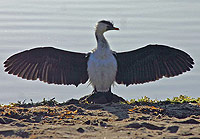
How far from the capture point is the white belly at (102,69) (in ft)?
31.0

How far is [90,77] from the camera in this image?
31.8ft

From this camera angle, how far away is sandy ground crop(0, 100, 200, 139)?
259 inches

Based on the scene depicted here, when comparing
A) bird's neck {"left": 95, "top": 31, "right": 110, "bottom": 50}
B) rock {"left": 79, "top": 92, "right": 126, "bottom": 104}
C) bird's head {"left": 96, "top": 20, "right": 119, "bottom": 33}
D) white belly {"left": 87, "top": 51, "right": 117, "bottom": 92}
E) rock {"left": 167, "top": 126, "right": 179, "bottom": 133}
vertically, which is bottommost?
rock {"left": 167, "top": 126, "right": 179, "bottom": 133}

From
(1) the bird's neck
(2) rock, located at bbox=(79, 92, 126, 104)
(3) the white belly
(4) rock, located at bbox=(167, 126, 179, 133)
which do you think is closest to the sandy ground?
(4) rock, located at bbox=(167, 126, 179, 133)

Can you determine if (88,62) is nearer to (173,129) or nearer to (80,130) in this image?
(80,130)

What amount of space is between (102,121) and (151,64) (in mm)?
3268

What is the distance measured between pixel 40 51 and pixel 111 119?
3.20 meters

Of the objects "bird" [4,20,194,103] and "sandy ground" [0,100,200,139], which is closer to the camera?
"sandy ground" [0,100,200,139]

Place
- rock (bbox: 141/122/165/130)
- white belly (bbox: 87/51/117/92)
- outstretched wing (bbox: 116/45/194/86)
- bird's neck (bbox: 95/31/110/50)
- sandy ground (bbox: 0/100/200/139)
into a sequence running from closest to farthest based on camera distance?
sandy ground (bbox: 0/100/200/139) < rock (bbox: 141/122/165/130) < white belly (bbox: 87/51/117/92) < bird's neck (bbox: 95/31/110/50) < outstretched wing (bbox: 116/45/194/86)

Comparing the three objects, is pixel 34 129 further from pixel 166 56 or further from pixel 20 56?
pixel 166 56

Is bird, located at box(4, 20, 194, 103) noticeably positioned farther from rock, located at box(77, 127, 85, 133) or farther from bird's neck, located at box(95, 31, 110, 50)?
rock, located at box(77, 127, 85, 133)

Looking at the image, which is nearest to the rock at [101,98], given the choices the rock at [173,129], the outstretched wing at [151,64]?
the outstretched wing at [151,64]

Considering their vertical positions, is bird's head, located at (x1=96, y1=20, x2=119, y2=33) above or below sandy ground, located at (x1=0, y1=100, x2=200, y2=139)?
above

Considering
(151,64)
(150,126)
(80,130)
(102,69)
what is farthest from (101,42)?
(80,130)
